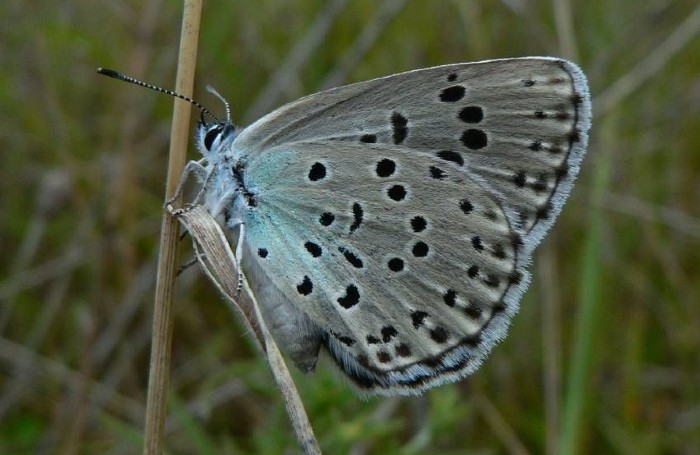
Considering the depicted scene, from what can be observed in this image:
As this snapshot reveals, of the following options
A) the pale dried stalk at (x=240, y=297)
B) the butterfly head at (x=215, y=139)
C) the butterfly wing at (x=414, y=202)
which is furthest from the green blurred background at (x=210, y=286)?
the pale dried stalk at (x=240, y=297)

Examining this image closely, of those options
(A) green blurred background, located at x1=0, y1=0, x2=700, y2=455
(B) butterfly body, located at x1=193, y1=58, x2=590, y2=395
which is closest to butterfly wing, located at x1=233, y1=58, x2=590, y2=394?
(B) butterfly body, located at x1=193, y1=58, x2=590, y2=395

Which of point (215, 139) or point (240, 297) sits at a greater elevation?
point (215, 139)

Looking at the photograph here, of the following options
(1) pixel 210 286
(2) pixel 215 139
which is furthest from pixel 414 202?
(1) pixel 210 286

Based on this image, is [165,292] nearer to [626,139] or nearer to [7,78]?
[7,78]

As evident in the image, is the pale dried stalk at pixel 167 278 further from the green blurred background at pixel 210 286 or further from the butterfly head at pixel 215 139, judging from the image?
the green blurred background at pixel 210 286

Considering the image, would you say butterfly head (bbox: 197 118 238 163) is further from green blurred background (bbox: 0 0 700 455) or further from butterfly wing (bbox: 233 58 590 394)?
green blurred background (bbox: 0 0 700 455)

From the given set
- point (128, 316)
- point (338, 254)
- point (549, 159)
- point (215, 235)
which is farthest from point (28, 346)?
point (549, 159)

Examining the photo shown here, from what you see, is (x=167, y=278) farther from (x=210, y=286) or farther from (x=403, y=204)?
(x=210, y=286)
